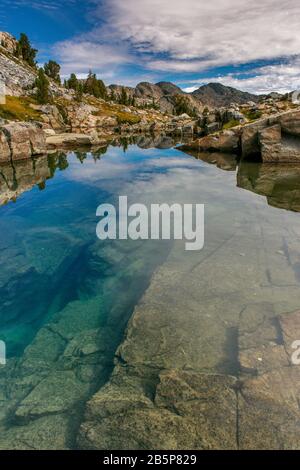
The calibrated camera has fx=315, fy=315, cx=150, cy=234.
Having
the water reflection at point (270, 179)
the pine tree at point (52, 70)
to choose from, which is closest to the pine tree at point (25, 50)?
the pine tree at point (52, 70)

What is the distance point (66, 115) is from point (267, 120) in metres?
108

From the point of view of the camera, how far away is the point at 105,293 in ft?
41.4

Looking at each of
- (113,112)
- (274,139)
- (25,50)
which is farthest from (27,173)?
(25,50)

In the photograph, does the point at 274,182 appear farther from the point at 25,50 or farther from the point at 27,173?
the point at 25,50

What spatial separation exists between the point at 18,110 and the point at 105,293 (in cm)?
11112

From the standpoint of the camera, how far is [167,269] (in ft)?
44.3

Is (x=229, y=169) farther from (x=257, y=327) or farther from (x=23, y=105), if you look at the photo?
(x=23, y=105)

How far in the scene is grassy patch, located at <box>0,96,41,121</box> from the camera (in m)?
95.4

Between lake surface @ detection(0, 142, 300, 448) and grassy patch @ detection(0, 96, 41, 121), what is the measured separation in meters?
82.8

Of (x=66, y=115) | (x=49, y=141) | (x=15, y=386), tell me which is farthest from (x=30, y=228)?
(x=66, y=115)

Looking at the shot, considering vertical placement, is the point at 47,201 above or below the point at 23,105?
below

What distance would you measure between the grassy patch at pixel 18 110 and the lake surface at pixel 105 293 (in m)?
82.8

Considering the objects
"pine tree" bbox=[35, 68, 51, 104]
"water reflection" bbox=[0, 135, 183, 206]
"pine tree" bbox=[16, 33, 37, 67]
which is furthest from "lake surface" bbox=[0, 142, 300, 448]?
"pine tree" bbox=[16, 33, 37, 67]
